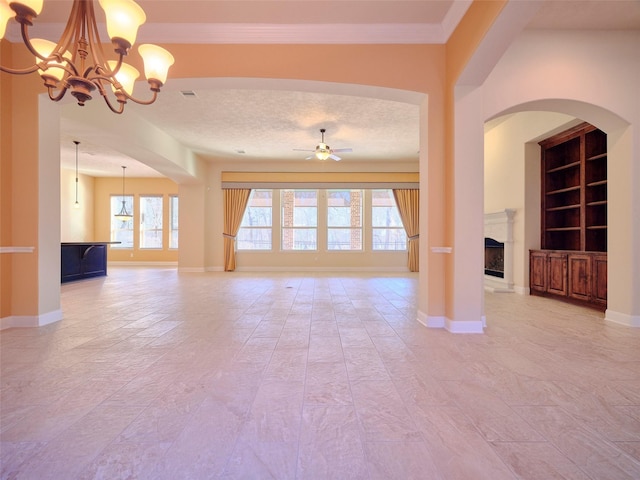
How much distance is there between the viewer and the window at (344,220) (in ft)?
32.9

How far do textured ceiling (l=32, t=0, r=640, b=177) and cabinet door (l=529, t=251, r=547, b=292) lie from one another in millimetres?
3191

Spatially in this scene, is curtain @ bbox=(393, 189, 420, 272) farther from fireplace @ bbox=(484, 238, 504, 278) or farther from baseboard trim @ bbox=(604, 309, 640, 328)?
baseboard trim @ bbox=(604, 309, 640, 328)

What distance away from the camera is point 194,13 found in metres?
3.28

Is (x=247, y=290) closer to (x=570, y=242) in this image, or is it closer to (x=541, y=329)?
(x=541, y=329)

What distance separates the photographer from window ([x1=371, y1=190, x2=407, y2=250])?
10.0m

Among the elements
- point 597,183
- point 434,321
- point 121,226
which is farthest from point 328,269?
point 121,226

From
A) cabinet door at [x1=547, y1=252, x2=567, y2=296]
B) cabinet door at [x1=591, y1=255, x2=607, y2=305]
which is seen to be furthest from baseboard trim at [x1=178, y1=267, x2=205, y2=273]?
cabinet door at [x1=591, y1=255, x2=607, y2=305]

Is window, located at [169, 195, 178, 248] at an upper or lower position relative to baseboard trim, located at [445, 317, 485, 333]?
upper

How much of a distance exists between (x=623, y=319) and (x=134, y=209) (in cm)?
1296

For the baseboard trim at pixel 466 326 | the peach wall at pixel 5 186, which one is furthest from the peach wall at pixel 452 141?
the peach wall at pixel 5 186

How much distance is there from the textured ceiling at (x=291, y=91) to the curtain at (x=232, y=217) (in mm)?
1185

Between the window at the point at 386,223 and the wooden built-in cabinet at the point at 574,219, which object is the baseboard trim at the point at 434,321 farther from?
the window at the point at 386,223

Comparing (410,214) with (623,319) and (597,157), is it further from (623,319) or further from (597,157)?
(623,319)

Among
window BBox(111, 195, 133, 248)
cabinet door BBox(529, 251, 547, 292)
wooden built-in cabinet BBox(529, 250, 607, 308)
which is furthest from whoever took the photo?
window BBox(111, 195, 133, 248)
